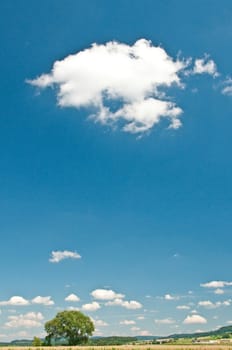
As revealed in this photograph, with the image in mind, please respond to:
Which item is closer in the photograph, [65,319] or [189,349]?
[189,349]

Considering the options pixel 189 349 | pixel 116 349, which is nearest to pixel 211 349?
pixel 189 349

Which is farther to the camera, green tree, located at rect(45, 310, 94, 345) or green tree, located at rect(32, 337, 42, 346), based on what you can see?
green tree, located at rect(45, 310, 94, 345)

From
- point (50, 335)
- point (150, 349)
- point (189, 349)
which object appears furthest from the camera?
point (50, 335)

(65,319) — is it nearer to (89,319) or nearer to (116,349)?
(89,319)

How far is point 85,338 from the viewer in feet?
441

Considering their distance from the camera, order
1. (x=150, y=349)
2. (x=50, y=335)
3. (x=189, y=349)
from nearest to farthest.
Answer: (x=189, y=349), (x=150, y=349), (x=50, y=335)

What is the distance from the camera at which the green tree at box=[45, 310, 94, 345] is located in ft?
436

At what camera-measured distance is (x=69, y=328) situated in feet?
435

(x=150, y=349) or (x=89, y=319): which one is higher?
(x=89, y=319)

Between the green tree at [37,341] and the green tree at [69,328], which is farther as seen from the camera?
the green tree at [69,328]

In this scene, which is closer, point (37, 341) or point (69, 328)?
point (37, 341)

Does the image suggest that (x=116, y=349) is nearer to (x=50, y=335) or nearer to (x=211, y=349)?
(x=211, y=349)

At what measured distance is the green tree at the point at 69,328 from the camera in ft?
436

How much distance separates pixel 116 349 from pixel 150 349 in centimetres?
550
